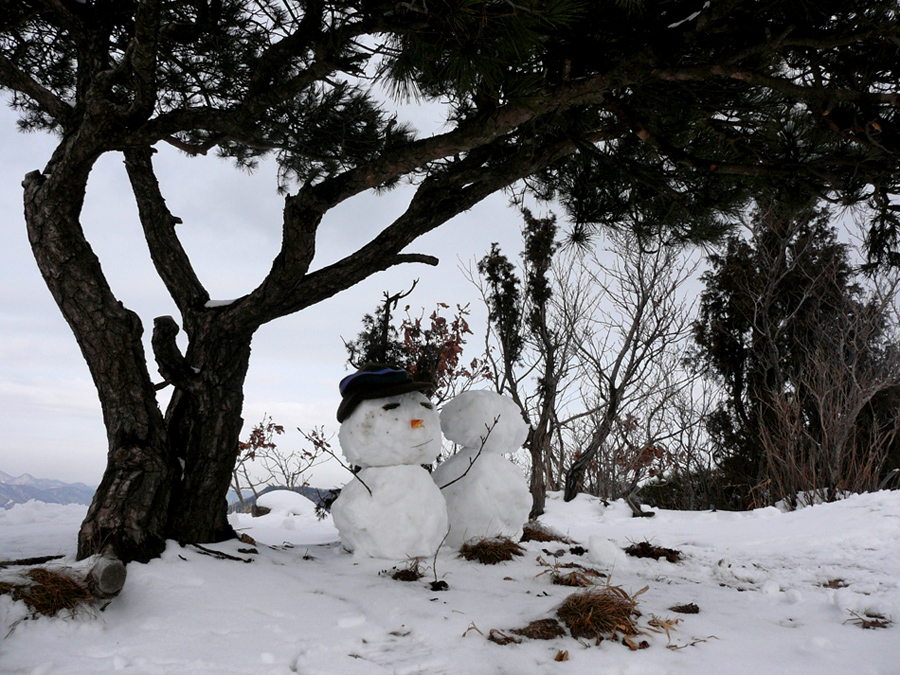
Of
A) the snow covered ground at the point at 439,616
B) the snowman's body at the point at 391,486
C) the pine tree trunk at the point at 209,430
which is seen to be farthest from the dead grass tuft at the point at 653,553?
the pine tree trunk at the point at 209,430

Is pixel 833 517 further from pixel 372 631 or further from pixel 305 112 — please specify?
pixel 305 112

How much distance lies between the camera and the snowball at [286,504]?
5840 millimetres

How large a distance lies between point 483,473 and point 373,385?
0.94 metres

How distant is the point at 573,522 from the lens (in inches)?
224

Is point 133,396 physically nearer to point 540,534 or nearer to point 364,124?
point 364,124

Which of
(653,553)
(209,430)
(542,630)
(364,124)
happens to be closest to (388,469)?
(209,430)

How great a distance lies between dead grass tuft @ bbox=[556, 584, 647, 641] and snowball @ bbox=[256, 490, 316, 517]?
4.16 m

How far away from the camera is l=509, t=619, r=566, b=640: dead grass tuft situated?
1911 millimetres

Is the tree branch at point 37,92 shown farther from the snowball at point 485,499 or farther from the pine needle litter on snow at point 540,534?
the pine needle litter on snow at point 540,534

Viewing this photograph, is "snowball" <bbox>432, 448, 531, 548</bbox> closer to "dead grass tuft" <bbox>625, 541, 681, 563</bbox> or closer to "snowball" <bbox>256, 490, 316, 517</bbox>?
"dead grass tuft" <bbox>625, 541, 681, 563</bbox>

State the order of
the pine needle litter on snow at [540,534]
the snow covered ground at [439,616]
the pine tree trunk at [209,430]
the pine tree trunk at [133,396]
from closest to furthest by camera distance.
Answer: the snow covered ground at [439,616], the pine tree trunk at [133,396], the pine tree trunk at [209,430], the pine needle litter on snow at [540,534]

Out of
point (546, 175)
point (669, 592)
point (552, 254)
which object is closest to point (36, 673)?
point (669, 592)

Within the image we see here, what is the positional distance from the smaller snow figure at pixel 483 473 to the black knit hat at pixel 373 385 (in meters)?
0.50

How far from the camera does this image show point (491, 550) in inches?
121
